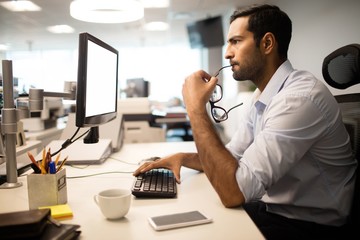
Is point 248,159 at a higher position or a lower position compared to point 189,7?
lower

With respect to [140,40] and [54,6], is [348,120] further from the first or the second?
[140,40]

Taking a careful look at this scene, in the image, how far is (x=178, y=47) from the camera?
951 cm

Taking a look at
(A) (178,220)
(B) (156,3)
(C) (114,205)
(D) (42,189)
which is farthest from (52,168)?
(B) (156,3)

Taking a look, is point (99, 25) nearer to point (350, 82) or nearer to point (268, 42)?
point (268, 42)

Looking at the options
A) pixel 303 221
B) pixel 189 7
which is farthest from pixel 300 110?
pixel 189 7

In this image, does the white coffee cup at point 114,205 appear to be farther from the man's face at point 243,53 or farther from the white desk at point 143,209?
the man's face at point 243,53

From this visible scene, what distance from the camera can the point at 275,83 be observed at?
1.12 m

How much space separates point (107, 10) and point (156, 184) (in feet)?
5.57

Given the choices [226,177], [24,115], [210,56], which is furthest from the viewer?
[210,56]

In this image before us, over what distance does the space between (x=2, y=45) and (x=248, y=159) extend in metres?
9.01

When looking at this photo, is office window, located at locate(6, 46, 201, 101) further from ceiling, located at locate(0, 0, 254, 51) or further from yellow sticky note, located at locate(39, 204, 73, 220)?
yellow sticky note, located at locate(39, 204, 73, 220)

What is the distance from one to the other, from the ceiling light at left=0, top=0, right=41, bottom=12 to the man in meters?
4.64

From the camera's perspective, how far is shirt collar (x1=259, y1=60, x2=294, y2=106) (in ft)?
3.63

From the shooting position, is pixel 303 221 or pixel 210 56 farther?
pixel 210 56
